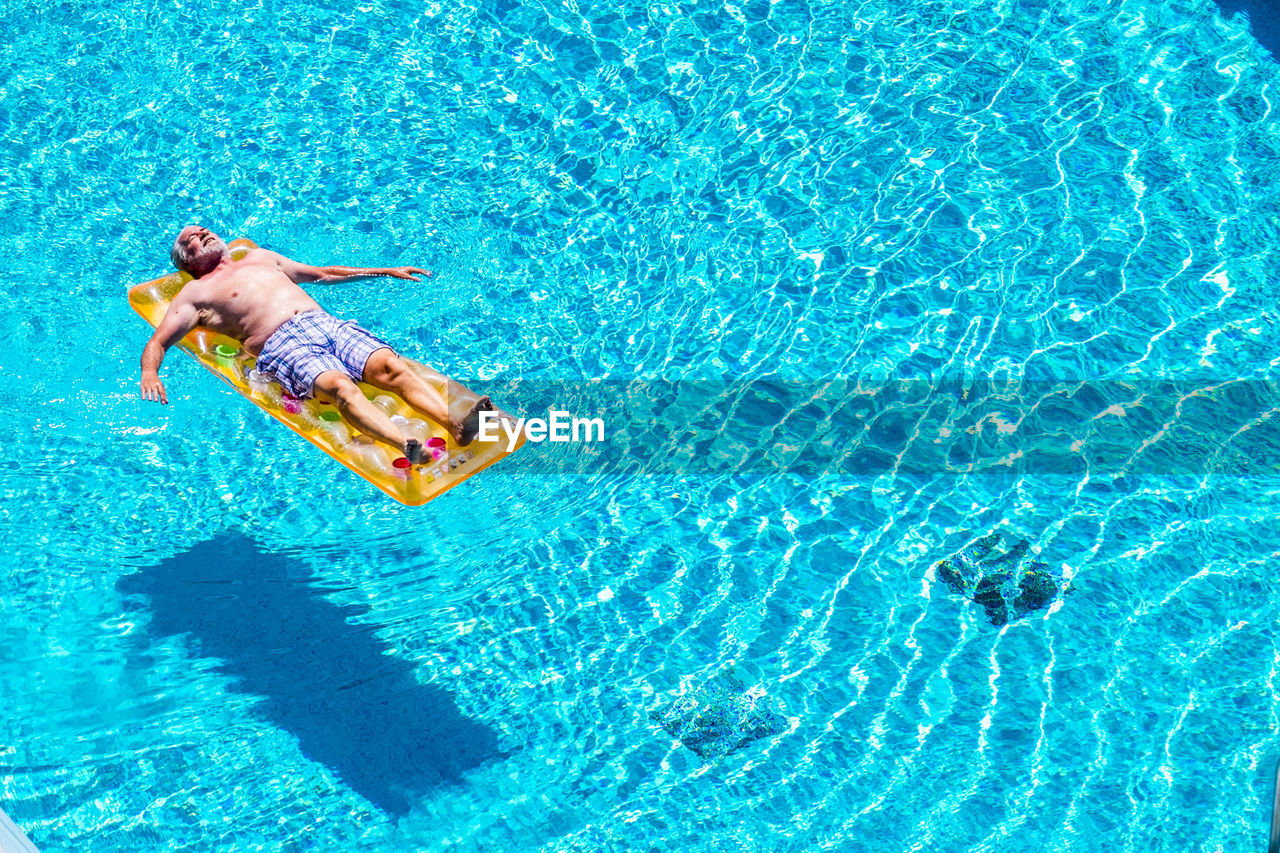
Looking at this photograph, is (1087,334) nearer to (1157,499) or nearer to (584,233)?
(1157,499)

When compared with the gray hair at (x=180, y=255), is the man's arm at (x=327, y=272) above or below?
below

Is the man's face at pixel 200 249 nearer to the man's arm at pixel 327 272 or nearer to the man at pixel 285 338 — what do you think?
the man at pixel 285 338

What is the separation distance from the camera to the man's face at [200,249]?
620cm

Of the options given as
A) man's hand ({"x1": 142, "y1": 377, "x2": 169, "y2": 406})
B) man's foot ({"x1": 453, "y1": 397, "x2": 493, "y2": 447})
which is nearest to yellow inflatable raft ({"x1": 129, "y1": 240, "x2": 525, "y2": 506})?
man's foot ({"x1": 453, "y1": 397, "x2": 493, "y2": 447})

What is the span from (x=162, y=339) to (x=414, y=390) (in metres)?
1.18

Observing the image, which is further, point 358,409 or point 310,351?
point 310,351

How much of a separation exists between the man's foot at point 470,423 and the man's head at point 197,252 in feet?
A: 5.60

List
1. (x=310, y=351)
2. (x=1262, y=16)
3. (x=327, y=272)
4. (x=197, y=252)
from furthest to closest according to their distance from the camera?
(x=1262, y=16)
(x=327, y=272)
(x=197, y=252)
(x=310, y=351)

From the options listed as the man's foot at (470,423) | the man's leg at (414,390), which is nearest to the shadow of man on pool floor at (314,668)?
the man's leg at (414,390)

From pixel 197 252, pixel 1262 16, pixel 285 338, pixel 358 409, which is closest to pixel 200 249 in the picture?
pixel 197 252

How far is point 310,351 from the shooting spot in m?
5.82

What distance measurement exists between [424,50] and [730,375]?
10.8 ft

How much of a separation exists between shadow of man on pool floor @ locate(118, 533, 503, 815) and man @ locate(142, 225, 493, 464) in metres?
0.91

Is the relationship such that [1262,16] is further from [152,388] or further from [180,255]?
[152,388]
